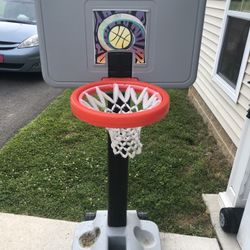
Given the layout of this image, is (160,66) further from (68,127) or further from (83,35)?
(68,127)

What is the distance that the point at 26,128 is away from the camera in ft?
12.6

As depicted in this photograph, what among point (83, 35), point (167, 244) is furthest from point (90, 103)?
point (167, 244)

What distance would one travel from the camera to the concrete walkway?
2197mm

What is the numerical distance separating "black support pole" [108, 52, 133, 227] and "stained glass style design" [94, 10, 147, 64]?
0.05 metres

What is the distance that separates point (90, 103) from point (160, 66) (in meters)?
0.43

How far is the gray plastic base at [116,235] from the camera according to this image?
198cm

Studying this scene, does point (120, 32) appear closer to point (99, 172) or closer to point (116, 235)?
point (116, 235)

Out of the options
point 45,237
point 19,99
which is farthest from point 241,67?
point 19,99

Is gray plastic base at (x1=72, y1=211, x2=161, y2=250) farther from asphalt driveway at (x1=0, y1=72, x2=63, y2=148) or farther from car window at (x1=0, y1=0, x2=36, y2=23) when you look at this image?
car window at (x1=0, y1=0, x2=36, y2=23)

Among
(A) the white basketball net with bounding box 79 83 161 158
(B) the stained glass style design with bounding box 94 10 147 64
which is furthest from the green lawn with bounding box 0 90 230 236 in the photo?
(B) the stained glass style design with bounding box 94 10 147 64

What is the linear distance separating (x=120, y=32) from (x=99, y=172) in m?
1.75

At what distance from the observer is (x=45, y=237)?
2.26 meters

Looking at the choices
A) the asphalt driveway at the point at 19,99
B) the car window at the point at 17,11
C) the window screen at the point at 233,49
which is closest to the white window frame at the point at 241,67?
the window screen at the point at 233,49

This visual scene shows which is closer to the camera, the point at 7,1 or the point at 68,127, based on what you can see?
the point at 68,127
